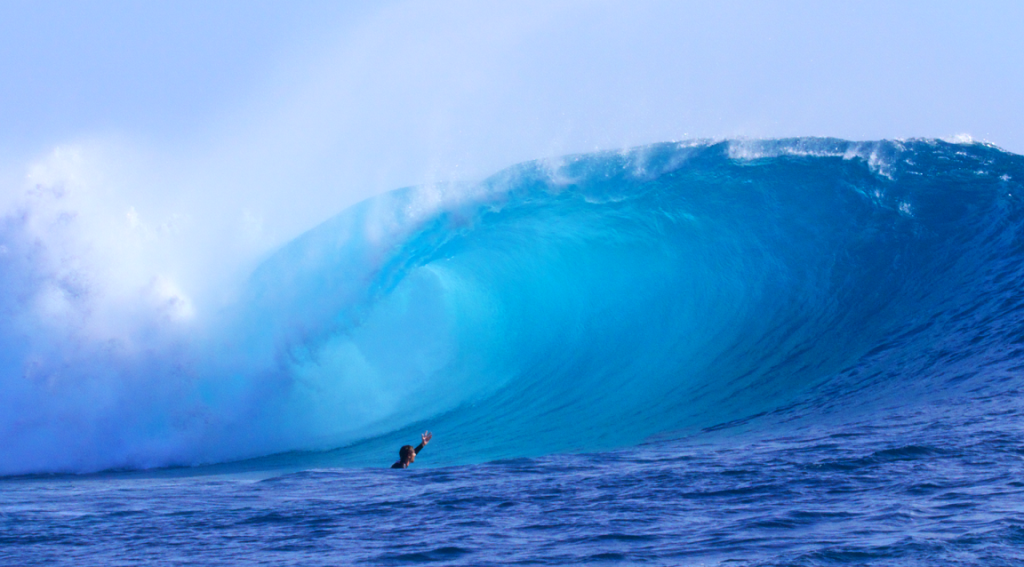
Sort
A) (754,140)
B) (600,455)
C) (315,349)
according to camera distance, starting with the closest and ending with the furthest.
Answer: (600,455) → (315,349) → (754,140)

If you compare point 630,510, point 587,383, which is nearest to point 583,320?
Answer: point 587,383

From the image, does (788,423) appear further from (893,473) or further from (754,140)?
(754,140)

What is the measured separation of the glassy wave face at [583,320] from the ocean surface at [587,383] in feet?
0.12

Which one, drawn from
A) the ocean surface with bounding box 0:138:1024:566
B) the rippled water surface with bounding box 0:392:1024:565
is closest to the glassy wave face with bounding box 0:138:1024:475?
the ocean surface with bounding box 0:138:1024:566

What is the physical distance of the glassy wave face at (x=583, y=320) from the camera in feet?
25.4

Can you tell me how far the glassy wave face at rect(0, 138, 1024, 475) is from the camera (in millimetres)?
7734

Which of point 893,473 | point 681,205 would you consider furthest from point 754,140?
point 893,473

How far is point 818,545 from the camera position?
113 inches

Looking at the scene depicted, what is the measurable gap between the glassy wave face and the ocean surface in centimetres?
4

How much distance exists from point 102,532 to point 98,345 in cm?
576

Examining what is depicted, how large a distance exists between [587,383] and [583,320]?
1797mm

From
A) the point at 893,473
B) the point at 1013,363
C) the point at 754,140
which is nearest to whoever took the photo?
the point at 893,473

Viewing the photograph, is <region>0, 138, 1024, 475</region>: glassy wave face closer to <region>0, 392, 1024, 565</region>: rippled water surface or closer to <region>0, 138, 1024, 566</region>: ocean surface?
<region>0, 138, 1024, 566</region>: ocean surface

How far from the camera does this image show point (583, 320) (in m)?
10.8
